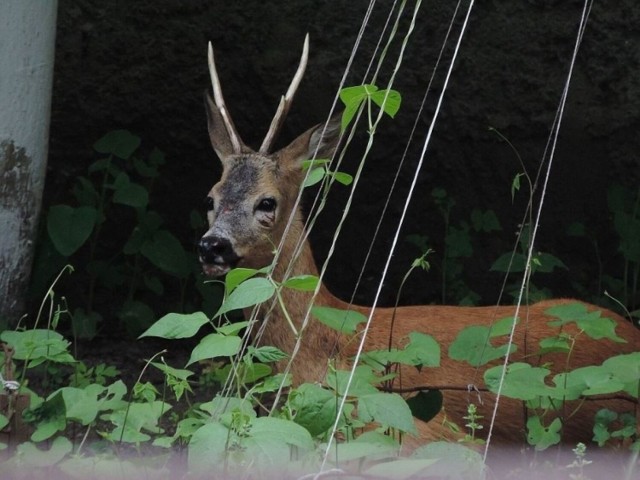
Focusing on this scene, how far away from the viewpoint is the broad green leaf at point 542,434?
343 centimetres

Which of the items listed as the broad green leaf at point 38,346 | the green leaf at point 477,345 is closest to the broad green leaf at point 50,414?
the broad green leaf at point 38,346

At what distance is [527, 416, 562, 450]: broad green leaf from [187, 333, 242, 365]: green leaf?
89 cm

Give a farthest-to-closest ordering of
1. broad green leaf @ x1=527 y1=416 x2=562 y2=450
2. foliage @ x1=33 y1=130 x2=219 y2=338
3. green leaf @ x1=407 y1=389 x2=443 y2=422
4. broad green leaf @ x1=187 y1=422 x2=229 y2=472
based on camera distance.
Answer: foliage @ x1=33 y1=130 x2=219 y2=338
green leaf @ x1=407 y1=389 x2=443 y2=422
broad green leaf @ x1=527 y1=416 x2=562 y2=450
broad green leaf @ x1=187 y1=422 x2=229 y2=472

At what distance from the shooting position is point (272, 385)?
10.9 feet

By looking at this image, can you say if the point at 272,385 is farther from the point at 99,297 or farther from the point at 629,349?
the point at 99,297

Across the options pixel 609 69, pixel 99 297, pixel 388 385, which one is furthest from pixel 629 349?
pixel 99 297

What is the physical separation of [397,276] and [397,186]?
1.56ft

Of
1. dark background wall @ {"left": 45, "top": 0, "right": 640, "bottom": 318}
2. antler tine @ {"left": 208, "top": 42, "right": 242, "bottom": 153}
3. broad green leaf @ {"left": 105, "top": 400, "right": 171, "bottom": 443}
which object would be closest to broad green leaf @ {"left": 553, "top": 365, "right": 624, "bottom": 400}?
broad green leaf @ {"left": 105, "top": 400, "right": 171, "bottom": 443}

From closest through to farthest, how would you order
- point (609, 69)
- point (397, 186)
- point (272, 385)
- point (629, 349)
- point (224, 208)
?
point (272, 385)
point (629, 349)
point (224, 208)
point (609, 69)
point (397, 186)

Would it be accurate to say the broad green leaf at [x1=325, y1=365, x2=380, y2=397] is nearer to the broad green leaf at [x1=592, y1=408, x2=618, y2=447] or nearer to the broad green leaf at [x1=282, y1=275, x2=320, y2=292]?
the broad green leaf at [x1=282, y1=275, x2=320, y2=292]

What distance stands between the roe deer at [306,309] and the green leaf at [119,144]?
3.05ft

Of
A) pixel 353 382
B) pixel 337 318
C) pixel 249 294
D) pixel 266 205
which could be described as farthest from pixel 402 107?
pixel 249 294

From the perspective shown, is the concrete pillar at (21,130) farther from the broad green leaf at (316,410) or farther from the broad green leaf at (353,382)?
the broad green leaf at (316,410)

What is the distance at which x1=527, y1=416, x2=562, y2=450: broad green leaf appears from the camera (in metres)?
3.43
